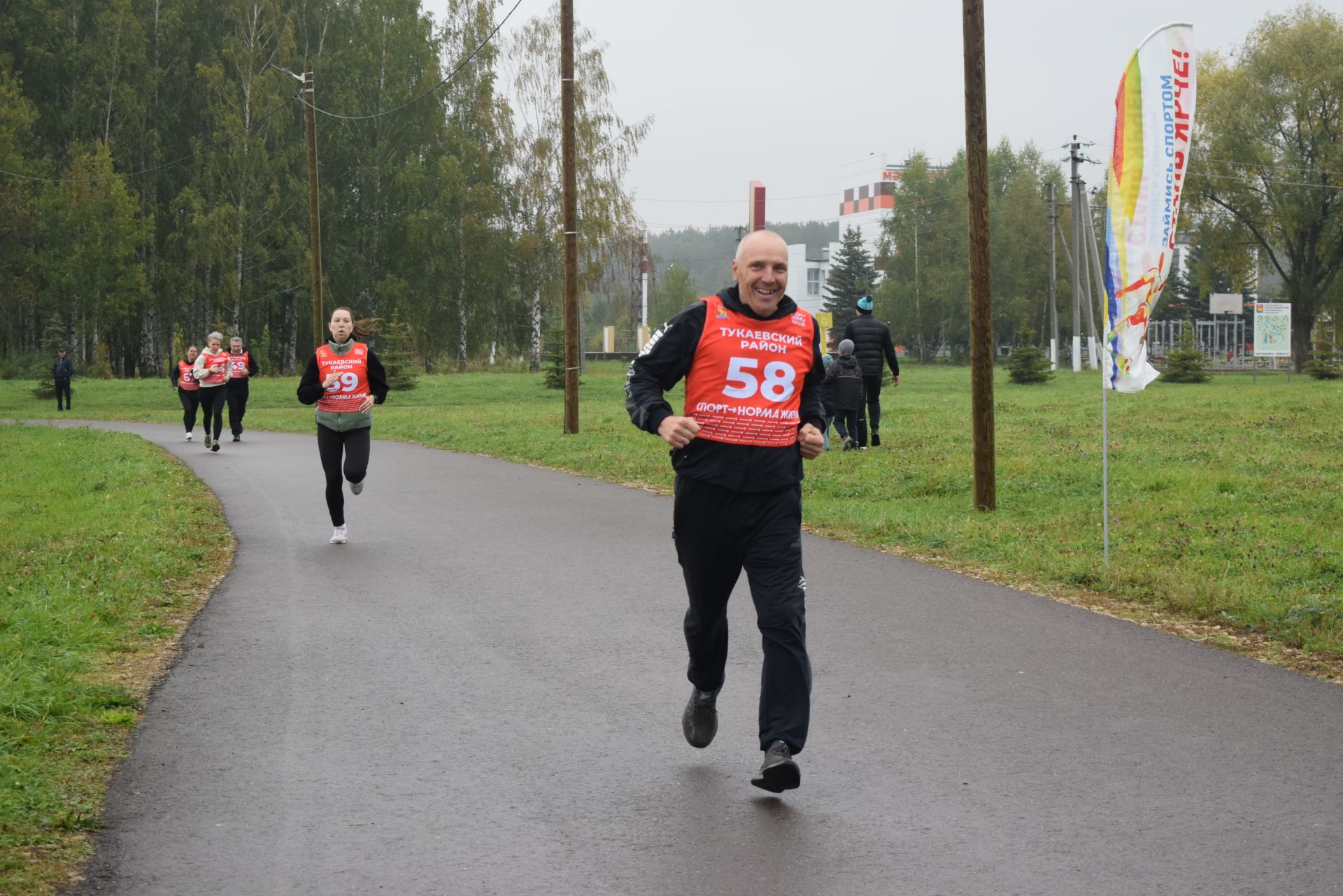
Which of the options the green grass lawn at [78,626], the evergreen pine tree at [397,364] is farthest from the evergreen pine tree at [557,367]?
the green grass lawn at [78,626]

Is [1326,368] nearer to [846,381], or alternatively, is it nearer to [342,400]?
[846,381]

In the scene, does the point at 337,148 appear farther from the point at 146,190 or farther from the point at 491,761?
the point at 491,761

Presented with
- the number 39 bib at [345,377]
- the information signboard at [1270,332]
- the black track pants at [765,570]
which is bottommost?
the black track pants at [765,570]

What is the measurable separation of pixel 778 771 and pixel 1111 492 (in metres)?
9.97

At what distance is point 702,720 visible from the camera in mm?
5379

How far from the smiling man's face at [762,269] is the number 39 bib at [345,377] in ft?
23.7

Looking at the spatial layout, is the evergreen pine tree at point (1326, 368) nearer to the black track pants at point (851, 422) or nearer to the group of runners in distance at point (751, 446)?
the black track pants at point (851, 422)

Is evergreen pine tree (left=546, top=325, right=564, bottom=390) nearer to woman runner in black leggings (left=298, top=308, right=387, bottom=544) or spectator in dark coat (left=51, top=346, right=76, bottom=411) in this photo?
spectator in dark coat (left=51, top=346, right=76, bottom=411)

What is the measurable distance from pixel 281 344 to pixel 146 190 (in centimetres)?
911

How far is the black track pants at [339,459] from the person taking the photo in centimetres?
1175

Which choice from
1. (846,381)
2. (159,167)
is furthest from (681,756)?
(159,167)

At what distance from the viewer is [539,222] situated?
6059cm

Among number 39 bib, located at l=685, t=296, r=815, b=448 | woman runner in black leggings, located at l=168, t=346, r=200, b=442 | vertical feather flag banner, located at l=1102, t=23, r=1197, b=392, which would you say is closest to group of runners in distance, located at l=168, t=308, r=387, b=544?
vertical feather flag banner, located at l=1102, t=23, r=1197, b=392

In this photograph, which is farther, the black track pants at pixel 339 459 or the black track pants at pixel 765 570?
the black track pants at pixel 339 459
